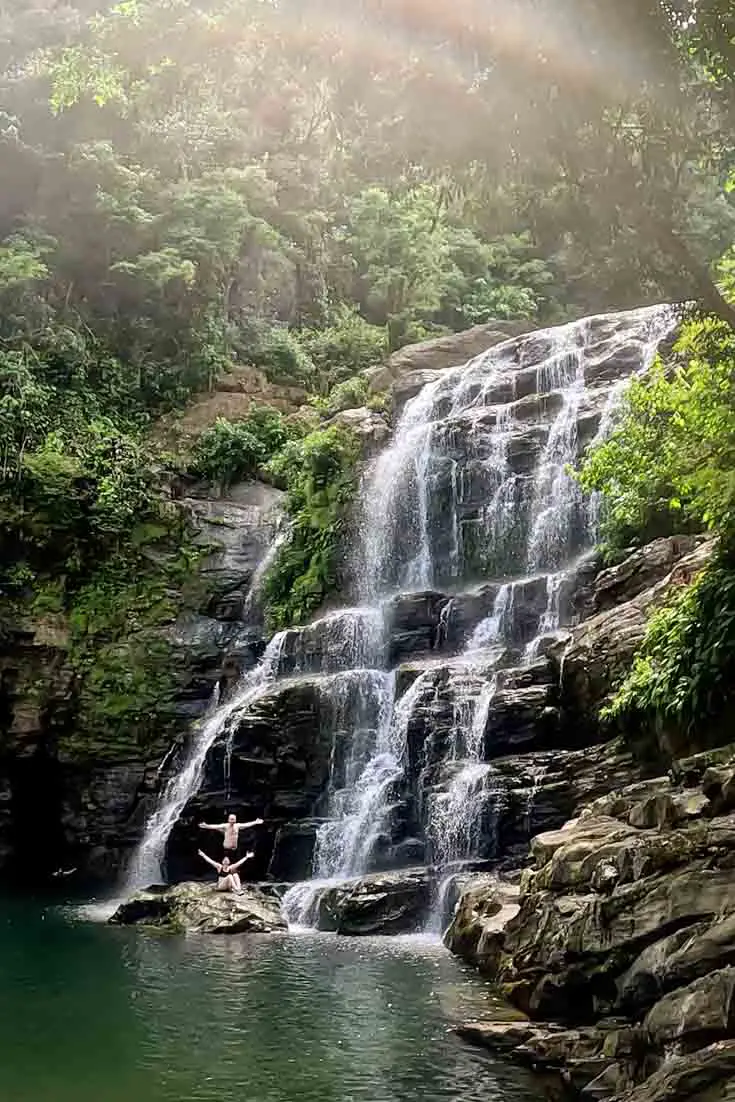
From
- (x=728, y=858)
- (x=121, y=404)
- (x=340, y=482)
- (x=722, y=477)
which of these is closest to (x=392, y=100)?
(x=722, y=477)

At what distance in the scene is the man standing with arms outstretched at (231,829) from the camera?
18.0m

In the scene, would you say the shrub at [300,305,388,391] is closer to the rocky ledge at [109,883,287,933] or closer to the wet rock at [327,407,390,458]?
the wet rock at [327,407,390,458]

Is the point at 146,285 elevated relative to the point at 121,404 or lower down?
elevated

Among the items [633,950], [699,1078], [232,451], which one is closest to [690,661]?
[633,950]

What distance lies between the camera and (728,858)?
792cm

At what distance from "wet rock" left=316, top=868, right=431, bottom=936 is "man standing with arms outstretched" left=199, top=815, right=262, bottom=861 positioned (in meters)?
3.28

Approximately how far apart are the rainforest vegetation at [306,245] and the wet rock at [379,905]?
483 cm

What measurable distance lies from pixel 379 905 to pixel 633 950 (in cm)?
685

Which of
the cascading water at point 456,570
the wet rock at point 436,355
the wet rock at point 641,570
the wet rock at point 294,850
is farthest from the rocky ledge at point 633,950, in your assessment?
the wet rock at point 436,355

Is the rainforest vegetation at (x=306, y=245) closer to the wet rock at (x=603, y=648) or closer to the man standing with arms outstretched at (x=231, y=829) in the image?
the wet rock at (x=603, y=648)

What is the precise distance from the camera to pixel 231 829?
18141mm

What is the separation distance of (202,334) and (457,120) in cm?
2746

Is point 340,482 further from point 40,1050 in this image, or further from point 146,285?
point 40,1050

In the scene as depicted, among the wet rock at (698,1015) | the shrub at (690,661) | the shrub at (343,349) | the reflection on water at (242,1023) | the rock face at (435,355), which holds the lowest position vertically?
the reflection on water at (242,1023)
